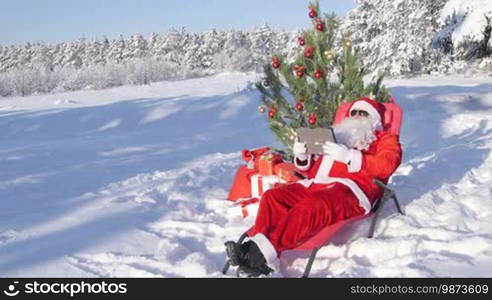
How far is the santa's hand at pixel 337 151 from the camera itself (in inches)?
164

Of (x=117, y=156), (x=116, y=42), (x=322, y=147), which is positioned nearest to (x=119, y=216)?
(x=322, y=147)

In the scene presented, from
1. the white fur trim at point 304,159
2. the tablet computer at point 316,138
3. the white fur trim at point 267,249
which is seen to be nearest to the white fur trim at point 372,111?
the tablet computer at point 316,138

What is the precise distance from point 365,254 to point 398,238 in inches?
12.8

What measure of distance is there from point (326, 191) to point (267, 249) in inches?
31.9

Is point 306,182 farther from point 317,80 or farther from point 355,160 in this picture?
point 317,80

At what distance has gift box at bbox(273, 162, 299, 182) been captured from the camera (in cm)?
512

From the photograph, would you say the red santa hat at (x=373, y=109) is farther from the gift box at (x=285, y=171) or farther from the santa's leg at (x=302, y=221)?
the santa's leg at (x=302, y=221)

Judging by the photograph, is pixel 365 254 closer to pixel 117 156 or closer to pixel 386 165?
pixel 386 165

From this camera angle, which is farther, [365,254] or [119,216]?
[119,216]

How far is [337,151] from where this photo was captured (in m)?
4.18

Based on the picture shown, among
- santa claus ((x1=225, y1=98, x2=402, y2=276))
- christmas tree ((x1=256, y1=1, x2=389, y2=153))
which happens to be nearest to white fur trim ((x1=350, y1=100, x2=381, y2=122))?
santa claus ((x1=225, y1=98, x2=402, y2=276))

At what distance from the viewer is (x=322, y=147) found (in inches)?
169

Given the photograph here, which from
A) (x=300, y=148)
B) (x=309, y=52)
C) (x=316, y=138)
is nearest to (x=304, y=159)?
(x=300, y=148)

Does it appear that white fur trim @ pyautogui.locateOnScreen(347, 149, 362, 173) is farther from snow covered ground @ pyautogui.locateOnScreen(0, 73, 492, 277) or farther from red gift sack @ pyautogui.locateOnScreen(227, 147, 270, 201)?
red gift sack @ pyautogui.locateOnScreen(227, 147, 270, 201)
